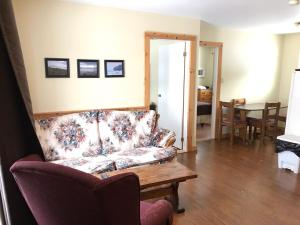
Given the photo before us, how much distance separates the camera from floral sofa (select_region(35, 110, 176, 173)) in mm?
2709

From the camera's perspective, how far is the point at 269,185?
3.00 m

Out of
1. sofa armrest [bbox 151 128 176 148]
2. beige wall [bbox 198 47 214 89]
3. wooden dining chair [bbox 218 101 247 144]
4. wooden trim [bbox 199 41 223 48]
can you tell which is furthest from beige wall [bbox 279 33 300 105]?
sofa armrest [bbox 151 128 176 148]

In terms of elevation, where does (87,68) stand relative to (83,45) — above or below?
below

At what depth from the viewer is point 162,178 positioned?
219cm

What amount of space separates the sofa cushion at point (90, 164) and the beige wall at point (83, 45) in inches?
32.6

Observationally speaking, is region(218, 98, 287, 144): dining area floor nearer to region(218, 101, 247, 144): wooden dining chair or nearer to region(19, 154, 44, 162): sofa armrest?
region(218, 101, 247, 144): wooden dining chair

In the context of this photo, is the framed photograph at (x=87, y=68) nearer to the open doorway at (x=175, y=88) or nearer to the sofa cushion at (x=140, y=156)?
the sofa cushion at (x=140, y=156)

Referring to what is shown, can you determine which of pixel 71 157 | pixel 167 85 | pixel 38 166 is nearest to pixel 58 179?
pixel 38 166

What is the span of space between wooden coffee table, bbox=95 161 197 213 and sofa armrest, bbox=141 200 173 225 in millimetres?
498

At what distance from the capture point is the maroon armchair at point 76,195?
0.99 metres

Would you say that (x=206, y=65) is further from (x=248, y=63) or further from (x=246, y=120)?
(x=246, y=120)

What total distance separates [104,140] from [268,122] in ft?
11.3

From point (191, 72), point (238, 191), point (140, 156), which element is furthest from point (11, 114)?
point (191, 72)

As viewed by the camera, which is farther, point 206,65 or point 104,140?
point 206,65
